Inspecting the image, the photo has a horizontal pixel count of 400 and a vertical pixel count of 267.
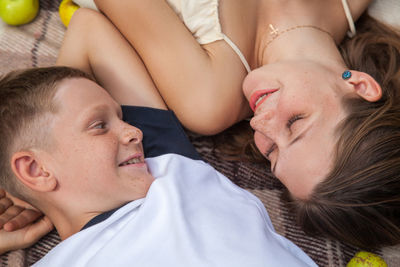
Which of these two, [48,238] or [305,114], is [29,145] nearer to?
[48,238]

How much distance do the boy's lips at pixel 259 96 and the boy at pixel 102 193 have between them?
0.34m

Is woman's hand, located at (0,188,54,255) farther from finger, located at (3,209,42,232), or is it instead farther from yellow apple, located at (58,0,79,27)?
yellow apple, located at (58,0,79,27)

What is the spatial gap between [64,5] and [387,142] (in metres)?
1.32

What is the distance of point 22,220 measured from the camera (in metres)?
1.30

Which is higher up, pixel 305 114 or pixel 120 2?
pixel 120 2

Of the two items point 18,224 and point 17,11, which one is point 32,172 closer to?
point 18,224

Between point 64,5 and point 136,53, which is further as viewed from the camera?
point 64,5

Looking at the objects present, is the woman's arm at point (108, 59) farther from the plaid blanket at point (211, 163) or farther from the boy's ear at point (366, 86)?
the boy's ear at point (366, 86)

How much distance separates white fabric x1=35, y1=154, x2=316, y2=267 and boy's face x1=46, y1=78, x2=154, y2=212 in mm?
56

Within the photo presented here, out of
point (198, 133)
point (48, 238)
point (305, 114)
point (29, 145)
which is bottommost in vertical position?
point (48, 238)

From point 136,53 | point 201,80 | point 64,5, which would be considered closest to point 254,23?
point 201,80

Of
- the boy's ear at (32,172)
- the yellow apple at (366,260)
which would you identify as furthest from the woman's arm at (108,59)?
the yellow apple at (366,260)

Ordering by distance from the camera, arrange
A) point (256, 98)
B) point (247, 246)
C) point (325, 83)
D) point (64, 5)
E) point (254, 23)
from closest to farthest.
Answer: point (247, 246)
point (325, 83)
point (256, 98)
point (254, 23)
point (64, 5)

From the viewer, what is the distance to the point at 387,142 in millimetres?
1174
